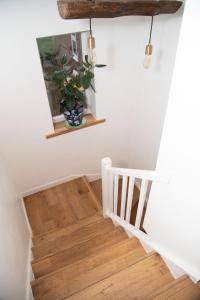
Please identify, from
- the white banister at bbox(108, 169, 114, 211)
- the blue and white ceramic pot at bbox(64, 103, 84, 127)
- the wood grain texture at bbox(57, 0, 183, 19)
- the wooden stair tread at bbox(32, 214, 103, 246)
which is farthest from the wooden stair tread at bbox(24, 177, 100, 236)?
the wood grain texture at bbox(57, 0, 183, 19)

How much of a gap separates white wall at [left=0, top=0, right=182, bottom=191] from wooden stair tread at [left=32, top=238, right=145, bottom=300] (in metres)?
1.23

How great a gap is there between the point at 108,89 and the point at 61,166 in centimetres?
115

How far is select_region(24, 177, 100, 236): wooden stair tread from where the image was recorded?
8.53 feet

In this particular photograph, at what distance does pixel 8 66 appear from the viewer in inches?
74.4

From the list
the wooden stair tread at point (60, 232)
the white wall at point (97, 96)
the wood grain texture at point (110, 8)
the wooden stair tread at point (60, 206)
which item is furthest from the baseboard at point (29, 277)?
the wood grain texture at point (110, 8)

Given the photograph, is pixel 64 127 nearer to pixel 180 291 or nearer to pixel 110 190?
pixel 110 190

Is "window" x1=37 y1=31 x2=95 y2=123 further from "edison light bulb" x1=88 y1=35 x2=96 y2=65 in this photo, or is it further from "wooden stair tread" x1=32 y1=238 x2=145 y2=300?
"wooden stair tread" x1=32 y1=238 x2=145 y2=300

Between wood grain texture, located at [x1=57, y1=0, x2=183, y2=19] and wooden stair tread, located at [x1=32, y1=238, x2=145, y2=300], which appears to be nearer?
wood grain texture, located at [x1=57, y1=0, x2=183, y2=19]

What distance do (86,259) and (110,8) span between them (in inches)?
75.5

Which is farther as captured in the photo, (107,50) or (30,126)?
(30,126)

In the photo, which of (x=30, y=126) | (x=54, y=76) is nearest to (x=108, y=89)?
(x=54, y=76)

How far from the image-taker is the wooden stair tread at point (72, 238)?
2.11 metres

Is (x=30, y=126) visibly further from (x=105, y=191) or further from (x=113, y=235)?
(x=113, y=235)

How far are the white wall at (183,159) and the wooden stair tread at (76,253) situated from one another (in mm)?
688
